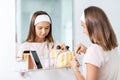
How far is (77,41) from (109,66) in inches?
22.9

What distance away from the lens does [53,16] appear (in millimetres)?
1548

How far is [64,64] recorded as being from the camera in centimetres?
155

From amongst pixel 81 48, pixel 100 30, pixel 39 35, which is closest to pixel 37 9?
pixel 39 35

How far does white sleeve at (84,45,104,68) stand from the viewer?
1.09 meters

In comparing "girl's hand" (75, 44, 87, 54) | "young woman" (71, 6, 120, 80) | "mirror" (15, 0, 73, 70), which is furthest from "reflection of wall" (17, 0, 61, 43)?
"young woman" (71, 6, 120, 80)

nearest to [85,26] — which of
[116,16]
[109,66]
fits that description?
[109,66]

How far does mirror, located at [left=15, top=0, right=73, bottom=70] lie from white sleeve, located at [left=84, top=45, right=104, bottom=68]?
0.50m

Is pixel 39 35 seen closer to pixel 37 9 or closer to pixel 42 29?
pixel 42 29

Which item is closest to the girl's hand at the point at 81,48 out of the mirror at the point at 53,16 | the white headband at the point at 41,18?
the mirror at the point at 53,16

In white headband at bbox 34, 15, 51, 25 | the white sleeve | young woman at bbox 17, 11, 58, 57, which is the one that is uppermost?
white headband at bbox 34, 15, 51, 25

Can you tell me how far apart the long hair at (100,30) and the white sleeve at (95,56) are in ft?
0.10

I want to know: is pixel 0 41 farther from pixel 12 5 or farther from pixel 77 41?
pixel 77 41

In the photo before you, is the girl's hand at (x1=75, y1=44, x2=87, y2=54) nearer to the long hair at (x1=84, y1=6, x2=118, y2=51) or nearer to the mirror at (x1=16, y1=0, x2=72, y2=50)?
the mirror at (x1=16, y1=0, x2=72, y2=50)

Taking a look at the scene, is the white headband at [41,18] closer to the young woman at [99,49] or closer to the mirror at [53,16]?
the mirror at [53,16]
